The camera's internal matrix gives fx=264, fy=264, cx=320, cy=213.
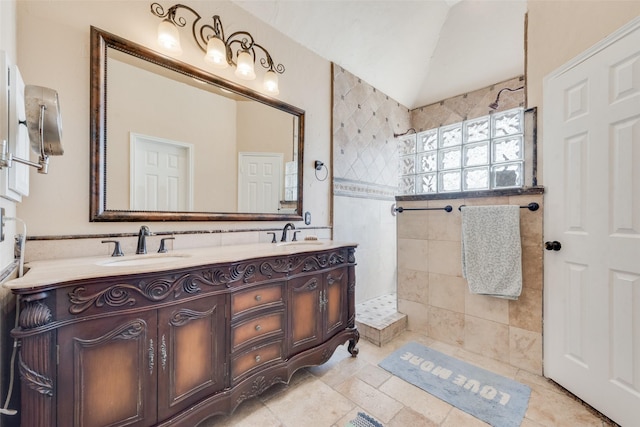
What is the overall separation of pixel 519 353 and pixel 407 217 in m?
1.31

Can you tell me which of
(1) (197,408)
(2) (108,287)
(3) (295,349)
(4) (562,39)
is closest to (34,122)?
(2) (108,287)

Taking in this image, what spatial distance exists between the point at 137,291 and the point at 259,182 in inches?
48.0

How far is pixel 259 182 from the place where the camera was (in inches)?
83.4

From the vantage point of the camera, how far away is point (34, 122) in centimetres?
97

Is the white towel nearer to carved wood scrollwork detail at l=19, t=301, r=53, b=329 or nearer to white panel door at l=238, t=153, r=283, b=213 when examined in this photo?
white panel door at l=238, t=153, r=283, b=213

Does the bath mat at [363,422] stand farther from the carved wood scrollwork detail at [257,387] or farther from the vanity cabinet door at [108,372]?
the vanity cabinet door at [108,372]

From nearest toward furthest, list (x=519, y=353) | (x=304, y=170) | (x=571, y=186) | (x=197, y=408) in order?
(x=197, y=408), (x=571, y=186), (x=519, y=353), (x=304, y=170)

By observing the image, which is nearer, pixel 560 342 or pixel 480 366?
pixel 560 342

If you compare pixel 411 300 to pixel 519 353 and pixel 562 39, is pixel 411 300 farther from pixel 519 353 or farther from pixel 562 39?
pixel 562 39

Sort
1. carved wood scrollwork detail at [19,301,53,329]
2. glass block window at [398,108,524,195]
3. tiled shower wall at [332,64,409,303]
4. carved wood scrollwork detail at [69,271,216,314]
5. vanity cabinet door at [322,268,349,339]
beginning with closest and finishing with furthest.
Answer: carved wood scrollwork detail at [19,301,53,329] → carved wood scrollwork detail at [69,271,216,314] → vanity cabinet door at [322,268,349,339] → glass block window at [398,108,524,195] → tiled shower wall at [332,64,409,303]

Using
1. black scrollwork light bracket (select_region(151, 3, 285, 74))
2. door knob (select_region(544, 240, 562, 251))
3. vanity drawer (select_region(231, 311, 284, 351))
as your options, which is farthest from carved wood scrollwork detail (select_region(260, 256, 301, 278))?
door knob (select_region(544, 240, 562, 251))

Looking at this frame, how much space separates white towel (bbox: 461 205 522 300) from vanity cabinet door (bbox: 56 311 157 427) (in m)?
2.12

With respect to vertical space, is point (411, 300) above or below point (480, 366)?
above

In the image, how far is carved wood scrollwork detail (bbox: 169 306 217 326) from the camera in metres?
1.17
